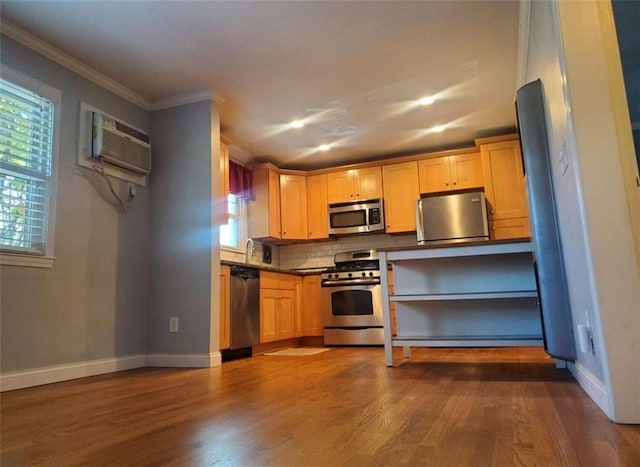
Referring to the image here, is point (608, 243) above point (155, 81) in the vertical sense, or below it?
below

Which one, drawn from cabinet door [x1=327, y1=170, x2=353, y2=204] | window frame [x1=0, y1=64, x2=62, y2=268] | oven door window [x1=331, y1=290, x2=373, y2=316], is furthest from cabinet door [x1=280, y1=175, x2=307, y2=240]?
window frame [x1=0, y1=64, x2=62, y2=268]

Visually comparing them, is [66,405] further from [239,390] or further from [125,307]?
[125,307]

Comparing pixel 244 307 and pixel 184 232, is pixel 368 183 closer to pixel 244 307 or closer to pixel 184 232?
pixel 244 307

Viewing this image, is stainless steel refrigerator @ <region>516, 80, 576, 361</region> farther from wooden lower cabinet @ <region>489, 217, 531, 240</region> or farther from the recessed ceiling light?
wooden lower cabinet @ <region>489, 217, 531, 240</region>

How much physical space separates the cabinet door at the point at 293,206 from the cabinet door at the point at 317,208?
0.07 meters

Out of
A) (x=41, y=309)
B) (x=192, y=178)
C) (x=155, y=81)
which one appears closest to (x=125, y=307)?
(x=41, y=309)

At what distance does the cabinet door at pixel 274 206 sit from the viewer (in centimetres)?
557

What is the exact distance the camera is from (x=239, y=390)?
2.42m

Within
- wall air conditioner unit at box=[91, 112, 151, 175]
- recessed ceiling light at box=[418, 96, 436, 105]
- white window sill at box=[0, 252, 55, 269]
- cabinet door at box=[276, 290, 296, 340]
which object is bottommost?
cabinet door at box=[276, 290, 296, 340]

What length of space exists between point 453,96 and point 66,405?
3.87m

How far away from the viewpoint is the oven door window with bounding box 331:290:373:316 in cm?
511

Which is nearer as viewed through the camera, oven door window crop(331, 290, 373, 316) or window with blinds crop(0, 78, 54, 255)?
window with blinds crop(0, 78, 54, 255)

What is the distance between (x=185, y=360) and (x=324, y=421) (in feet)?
7.50

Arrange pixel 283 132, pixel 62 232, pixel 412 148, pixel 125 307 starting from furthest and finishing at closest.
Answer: pixel 412 148 → pixel 283 132 → pixel 125 307 → pixel 62 232
